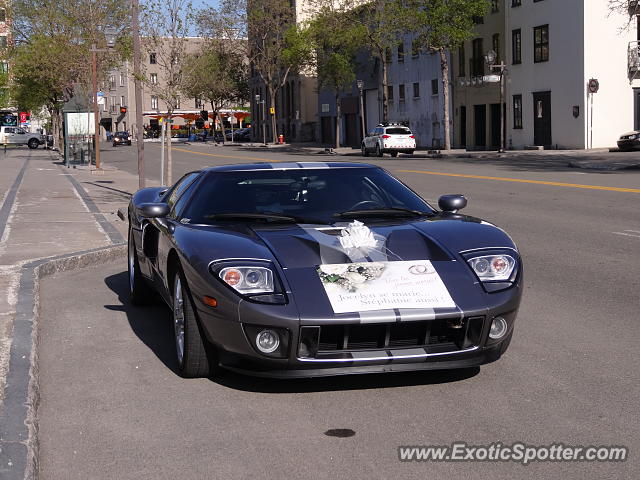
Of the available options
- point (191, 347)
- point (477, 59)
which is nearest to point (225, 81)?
point (477, 59)

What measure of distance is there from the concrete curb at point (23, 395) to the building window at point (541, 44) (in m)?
42.9

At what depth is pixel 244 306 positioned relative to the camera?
5270 millimetres

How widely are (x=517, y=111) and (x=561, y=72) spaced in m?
4.66

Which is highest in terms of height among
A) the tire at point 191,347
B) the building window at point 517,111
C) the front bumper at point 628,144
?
the building window at point 517,111

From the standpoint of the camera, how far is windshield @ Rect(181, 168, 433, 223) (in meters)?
6.66

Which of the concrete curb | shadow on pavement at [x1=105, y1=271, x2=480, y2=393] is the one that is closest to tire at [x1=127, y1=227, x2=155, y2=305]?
the concrete curb

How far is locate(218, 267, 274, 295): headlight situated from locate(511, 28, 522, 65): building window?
48.4m

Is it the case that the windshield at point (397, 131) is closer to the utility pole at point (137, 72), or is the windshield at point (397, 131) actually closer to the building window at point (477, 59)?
the building window at point (477, 59)

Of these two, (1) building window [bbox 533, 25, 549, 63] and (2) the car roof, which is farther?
(1) building window [bbox 533, 25, 549, 63]

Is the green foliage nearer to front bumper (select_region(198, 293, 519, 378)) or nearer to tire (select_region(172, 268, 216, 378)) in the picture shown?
tire (select_region(172, 268, 216, 378))

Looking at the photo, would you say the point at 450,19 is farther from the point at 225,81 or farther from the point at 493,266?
the point at 225,81

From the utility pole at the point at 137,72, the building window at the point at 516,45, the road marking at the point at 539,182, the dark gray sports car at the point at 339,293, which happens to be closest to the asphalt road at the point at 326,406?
the dark gray sports car at the point at 339,293

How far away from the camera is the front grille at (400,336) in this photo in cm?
526

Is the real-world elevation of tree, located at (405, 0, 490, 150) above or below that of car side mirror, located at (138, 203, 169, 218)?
above
